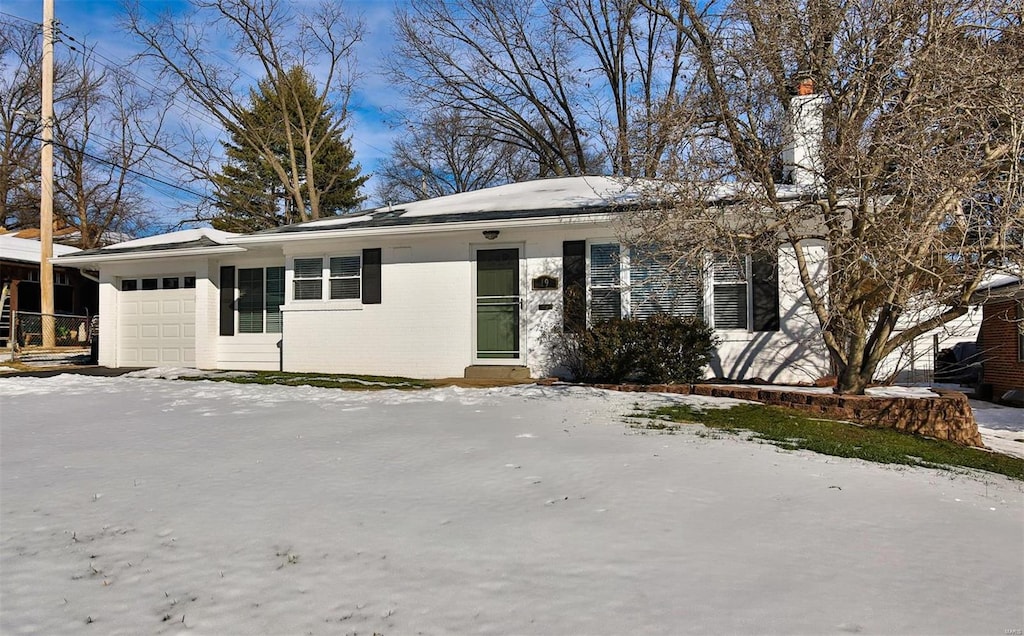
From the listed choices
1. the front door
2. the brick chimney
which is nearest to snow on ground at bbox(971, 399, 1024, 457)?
the brick chimney

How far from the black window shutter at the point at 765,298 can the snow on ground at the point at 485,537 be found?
4759mm

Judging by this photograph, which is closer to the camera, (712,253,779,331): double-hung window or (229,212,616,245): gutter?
(712,253,779,331): double-hung window

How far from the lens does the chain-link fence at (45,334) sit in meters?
15.1

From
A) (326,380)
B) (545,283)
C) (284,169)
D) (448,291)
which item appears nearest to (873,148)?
(545,283)

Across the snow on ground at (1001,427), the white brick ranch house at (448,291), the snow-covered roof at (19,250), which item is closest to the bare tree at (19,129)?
the snow-covered roof at (19,250)

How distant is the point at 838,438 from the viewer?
5.90 meters

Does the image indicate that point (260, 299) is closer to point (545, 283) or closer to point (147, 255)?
point (147, 255)

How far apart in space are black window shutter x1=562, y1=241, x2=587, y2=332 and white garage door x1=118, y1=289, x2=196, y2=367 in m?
8.16

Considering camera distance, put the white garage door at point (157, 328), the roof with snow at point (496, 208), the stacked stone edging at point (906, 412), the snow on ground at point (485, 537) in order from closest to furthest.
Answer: the snow on ground at point (485, 537) → the stacked stone edging at point (906, 412) → the roof with snow at point (496, 208) → the white garage door at point (157, 328)

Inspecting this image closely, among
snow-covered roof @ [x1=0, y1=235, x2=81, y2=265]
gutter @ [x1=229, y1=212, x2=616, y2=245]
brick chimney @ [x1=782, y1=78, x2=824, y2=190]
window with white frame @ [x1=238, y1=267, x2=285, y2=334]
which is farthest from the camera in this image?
snow-covered roof @ [x1=0, y1=235, x2=81, y2=265]

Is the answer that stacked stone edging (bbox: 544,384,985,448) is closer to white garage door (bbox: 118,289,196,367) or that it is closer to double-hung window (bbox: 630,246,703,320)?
double-hung window (bbox: 630,246,703,320)

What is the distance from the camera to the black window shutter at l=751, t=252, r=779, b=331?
9688 millimetres

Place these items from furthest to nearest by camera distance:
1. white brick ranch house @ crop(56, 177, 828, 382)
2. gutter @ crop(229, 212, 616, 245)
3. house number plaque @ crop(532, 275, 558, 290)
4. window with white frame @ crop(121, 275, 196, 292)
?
1. window with white frame @ crop(121, 275, 196, 292)
2. house number plaque @ crop(532, 275, 558, 290)
3. gutter @ crop(229, 212, 616, 245)
4. white brick ranch house @ crop(56, 177, 828, 382)

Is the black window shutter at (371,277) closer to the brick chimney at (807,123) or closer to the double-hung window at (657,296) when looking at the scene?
the double-hung window at (657,296)
